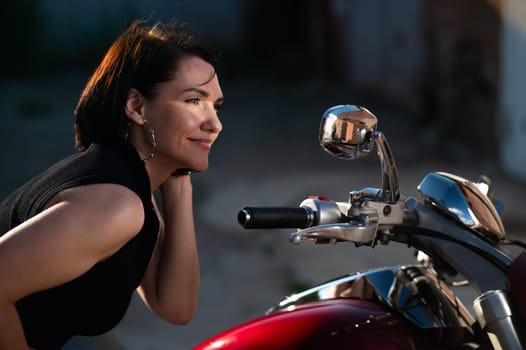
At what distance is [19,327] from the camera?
1681 mm

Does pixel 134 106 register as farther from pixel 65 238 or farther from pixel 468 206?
pixel 468 206

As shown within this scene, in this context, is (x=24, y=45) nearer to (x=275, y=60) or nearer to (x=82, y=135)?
(x=275, y=60)

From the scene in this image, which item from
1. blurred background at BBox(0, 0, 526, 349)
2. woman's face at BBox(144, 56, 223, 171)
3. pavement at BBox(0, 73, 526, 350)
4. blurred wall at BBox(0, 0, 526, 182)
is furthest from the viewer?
blurred wall at BBox(0, 0, 526, 182)

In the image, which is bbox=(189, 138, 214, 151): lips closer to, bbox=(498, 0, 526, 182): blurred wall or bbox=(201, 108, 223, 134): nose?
bbox=(201, 108, 223, 134): nose

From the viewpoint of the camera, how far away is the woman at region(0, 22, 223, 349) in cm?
161

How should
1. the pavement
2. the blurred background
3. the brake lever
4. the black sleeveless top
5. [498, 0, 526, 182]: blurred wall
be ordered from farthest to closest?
[498, 0, 526, 182]: blurred wall
the blurred background
the pavement
the black sleeveless top
the brake lever

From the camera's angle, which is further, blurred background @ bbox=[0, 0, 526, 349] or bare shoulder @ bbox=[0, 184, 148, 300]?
blurred background @ bbox=[0, 0, 526, 349]

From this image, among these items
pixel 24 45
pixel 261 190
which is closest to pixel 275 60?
pixel 24 45

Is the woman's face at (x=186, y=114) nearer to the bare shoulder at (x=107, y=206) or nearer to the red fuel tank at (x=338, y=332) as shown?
the bare shoulder at (x=107, y=206)

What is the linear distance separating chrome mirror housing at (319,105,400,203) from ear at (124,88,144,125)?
1.84ft

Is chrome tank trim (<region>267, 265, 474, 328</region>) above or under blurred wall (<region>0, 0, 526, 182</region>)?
above

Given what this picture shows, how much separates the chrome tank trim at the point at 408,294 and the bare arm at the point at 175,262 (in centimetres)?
51

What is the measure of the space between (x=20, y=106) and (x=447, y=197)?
9231 millimetres

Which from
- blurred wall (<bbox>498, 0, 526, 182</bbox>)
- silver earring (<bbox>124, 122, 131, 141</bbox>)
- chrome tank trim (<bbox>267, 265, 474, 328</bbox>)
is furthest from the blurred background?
chrome tank trim (<bbox>267, 265, 474, 328</bbox>)
